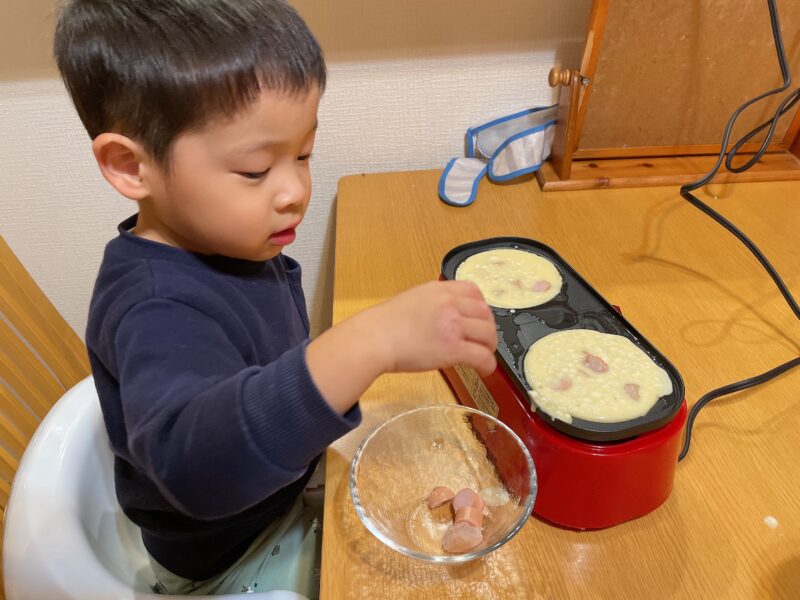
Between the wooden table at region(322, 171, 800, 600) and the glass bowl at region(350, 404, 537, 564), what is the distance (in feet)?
0.08

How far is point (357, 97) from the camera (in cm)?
98

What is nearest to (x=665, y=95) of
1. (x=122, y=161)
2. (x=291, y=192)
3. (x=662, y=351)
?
(x=662, y=351)

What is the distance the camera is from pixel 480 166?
100 centimetres

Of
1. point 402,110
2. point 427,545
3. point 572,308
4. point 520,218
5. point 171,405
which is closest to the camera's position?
point 171,405

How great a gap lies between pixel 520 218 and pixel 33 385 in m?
0.74

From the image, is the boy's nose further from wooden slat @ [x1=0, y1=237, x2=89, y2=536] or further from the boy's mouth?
wooden slat @ [x1=0, y1=237, x2=89, y2=536]

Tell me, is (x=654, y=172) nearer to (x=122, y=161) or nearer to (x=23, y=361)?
(x=122, y=161)

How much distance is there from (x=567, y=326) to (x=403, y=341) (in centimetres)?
24

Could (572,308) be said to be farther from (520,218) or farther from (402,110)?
(402,110)

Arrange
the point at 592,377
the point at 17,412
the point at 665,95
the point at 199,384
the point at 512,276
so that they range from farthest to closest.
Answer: the point at 665,95
the point at 17,412
the point at 512,276
the point at 592,377
the point at 199,384

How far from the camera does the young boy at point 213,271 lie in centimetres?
37

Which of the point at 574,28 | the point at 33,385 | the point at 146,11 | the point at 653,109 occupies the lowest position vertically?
the point at 33,385

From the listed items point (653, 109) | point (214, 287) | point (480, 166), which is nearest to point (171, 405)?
point (214, 287)

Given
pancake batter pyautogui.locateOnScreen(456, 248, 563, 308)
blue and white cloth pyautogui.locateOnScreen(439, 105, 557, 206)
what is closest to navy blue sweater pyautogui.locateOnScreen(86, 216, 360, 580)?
pancake batter pyautogui.locateOnScreen(456, 248, 563, 308)
